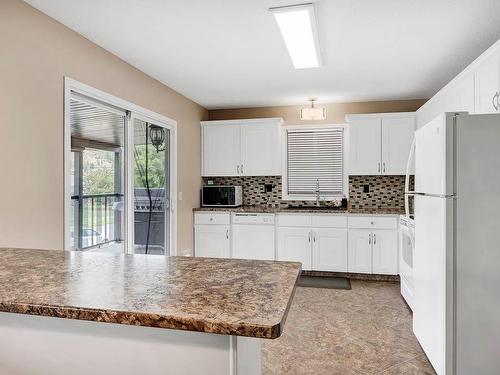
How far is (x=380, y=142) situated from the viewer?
465cm

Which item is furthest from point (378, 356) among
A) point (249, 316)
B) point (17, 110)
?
point (17, 110)

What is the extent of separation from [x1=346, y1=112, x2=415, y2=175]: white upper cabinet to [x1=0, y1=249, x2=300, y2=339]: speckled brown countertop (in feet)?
12.1

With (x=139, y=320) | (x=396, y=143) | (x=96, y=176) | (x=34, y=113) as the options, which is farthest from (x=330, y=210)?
(x=139, y=320)

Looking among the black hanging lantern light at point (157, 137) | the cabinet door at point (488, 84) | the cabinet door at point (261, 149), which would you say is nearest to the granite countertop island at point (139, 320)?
the cabinet door at point (488, 84)

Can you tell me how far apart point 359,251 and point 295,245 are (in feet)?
2.66

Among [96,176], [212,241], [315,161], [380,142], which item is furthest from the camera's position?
[315,161]

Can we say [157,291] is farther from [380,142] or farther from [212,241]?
[380,142]

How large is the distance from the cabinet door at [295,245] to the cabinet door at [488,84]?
251cm

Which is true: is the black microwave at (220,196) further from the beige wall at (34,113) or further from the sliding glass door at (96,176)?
the beige wall at (34,113)

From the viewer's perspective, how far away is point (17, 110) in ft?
7.04

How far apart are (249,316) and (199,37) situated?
247cm

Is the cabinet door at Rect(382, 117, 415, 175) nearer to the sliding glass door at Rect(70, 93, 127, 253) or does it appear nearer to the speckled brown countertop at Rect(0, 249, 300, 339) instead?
the sliding glass door at Rect(70, 93, 127, 253)

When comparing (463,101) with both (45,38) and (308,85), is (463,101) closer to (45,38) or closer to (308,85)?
(308,85)

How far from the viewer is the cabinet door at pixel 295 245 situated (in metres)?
4.61
